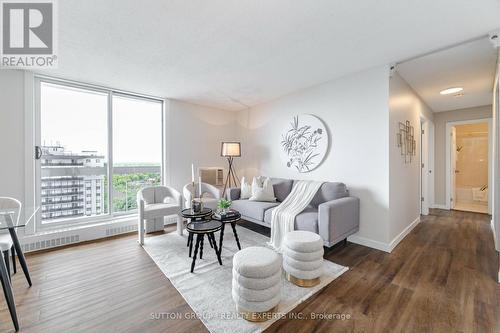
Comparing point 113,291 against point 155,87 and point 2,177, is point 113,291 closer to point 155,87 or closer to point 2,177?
point 2,177

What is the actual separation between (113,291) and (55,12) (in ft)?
8.22

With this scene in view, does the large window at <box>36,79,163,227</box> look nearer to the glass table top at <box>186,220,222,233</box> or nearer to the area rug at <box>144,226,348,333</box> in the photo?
the area rug at <box>144,226,348,333</box>

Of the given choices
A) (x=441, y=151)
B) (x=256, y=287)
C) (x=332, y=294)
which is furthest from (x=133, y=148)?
(x=441, y=151)

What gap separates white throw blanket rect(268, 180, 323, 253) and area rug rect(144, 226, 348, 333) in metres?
0.25

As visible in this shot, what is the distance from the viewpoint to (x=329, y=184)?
→ 306 centimetres

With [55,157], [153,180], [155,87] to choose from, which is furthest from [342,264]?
[55,157]

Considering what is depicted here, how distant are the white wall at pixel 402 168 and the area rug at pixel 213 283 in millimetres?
1382

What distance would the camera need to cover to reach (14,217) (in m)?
1.89

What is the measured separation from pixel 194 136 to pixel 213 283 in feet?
10.5

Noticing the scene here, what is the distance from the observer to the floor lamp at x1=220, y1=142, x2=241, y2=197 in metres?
4.31

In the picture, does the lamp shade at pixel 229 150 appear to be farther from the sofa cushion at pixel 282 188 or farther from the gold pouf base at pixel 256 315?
the gold pouf base at pixel 256 315

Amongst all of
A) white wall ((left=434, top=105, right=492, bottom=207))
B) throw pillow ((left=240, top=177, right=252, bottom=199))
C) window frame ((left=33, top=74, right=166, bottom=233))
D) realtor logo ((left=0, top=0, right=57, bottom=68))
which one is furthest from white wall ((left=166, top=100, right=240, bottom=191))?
white wall ((left=434, top=105, right=492, bottom=207))

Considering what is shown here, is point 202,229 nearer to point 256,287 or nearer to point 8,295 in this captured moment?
point 256,287

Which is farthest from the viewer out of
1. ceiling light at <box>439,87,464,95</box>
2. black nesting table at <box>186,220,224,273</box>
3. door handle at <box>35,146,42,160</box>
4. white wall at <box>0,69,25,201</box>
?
ceiling light at <box>439,87,464,95</box>
